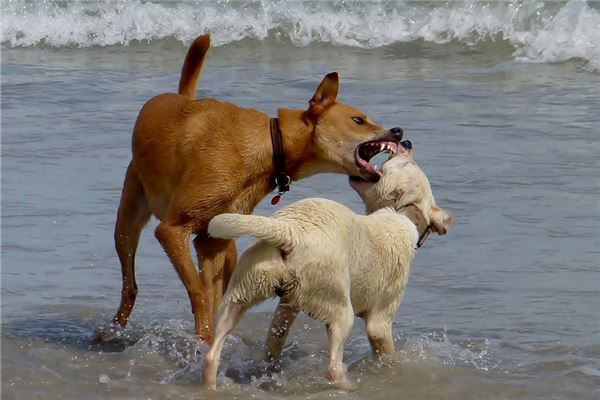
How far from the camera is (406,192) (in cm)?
600

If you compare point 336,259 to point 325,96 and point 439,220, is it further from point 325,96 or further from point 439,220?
point 325,96

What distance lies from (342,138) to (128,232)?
4.49 feet

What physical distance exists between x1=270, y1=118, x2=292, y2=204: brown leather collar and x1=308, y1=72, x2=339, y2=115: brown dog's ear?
20 cm

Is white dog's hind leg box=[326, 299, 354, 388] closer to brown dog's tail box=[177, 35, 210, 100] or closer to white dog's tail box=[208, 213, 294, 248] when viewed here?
white dog's tail box=[208, 213, 294, 248]

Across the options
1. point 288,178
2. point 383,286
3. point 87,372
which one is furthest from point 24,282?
point 383,286

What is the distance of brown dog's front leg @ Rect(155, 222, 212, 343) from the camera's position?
231 inches

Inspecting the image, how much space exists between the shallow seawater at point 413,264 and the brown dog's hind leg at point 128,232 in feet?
0.55

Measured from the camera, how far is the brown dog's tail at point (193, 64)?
6.61 metres

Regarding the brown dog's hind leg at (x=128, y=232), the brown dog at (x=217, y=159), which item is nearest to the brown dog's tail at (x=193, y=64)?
the brown dog at (x=217, y=159)

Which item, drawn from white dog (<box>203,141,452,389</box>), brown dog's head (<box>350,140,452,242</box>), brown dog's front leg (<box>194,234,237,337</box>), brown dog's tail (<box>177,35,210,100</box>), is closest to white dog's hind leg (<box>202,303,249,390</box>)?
white dog (<box>203,141,452,389</box>)

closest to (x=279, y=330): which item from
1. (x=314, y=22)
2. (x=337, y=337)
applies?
(x=337, y=337)

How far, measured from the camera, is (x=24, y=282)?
7.16 metres

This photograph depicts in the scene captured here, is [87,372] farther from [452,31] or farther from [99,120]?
[452,31]

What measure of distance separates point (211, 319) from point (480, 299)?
1.72 m
